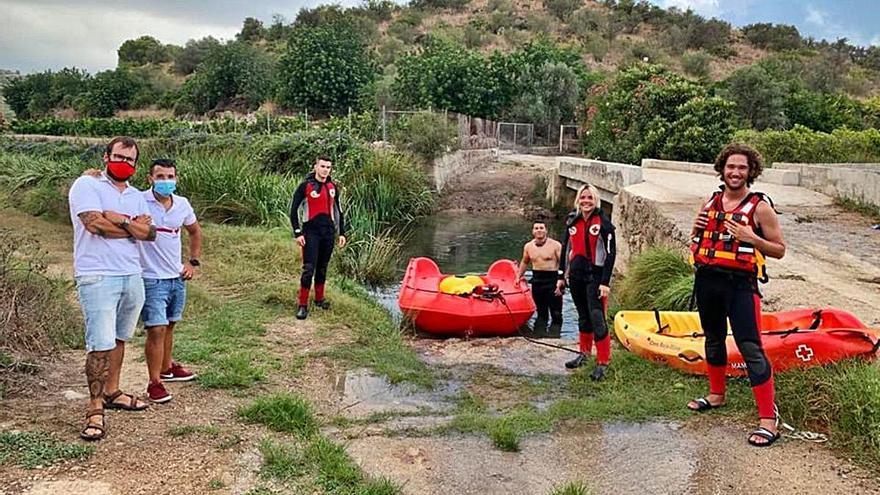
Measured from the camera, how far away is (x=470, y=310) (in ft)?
29.1

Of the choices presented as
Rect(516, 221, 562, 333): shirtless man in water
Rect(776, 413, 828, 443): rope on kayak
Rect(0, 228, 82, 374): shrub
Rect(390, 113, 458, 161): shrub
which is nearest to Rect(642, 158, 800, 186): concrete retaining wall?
Rect(390, 113, 458, 161): shrub

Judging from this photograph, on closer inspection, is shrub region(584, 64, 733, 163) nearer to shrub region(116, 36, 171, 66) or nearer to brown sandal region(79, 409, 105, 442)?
brown sandal region(79, 409, 105, 442)

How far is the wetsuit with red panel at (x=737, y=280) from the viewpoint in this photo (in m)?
4.44

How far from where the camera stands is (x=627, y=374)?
6117 millimetres

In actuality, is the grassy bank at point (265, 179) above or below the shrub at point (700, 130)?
below

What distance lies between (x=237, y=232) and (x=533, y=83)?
992 inches

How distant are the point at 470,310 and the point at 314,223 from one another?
209 cm

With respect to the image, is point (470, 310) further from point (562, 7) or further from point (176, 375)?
point (562, 7)

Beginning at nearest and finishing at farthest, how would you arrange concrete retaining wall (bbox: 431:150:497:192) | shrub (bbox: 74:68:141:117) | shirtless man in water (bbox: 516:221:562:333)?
shirtless man in water (bbox: 516:221:562:333) → concrete retaining wall (bbox: 431:150:497:192) → shrub (bbox: 74:68:141:117)

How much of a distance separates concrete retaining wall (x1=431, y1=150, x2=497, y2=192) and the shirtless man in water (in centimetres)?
1173

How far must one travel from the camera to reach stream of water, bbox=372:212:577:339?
13.7m

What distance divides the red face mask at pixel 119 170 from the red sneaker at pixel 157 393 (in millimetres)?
1449

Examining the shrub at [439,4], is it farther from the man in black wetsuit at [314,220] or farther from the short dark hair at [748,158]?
the short dark hair at [748,158]

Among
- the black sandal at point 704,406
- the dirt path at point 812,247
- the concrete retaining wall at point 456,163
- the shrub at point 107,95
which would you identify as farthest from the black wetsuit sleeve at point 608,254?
the shrub at point 107,95
